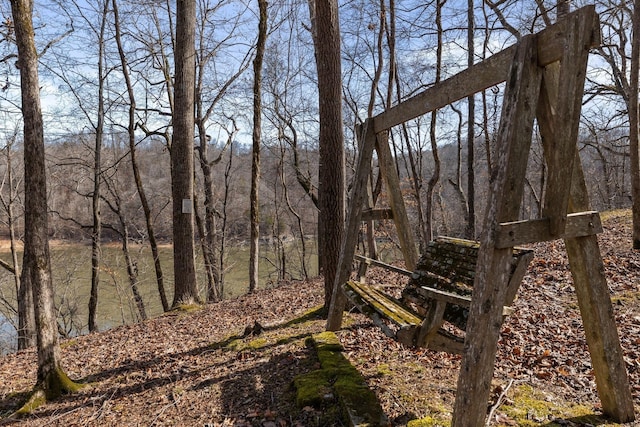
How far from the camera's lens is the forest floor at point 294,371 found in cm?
292

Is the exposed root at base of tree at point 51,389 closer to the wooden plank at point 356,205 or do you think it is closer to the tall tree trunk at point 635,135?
the wooden plank at point 356,205

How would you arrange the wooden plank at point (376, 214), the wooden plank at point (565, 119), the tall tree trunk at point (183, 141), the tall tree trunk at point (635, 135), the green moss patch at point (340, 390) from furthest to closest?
the tall tree trunk at point (183, 141) < the tall tree trunk at point (635, 135) < the wooden plank at point (376, 214) < the green moss patch at point (340, 390) < the wooden plank at point (565, 119)

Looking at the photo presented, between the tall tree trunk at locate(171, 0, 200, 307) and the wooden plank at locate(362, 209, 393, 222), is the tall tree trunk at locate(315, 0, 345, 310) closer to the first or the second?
the wooden plank at locate(362, 209, 393, 222)

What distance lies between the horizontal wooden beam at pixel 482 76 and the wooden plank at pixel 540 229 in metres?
0.88

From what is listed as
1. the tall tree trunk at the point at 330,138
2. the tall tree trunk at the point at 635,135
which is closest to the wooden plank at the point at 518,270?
the tall tree trunk at the point at 330,138

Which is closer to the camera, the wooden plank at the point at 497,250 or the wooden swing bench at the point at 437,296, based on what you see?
the wooden plank at the point at 497,250

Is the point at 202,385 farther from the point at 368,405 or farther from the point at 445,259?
the point at 445,259

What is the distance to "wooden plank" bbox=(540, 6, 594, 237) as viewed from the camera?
202 centimetres

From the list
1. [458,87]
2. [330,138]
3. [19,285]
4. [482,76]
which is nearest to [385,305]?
[458,87]

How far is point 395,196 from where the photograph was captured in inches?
160

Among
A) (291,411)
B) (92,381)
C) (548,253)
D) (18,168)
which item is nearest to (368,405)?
(291,411)

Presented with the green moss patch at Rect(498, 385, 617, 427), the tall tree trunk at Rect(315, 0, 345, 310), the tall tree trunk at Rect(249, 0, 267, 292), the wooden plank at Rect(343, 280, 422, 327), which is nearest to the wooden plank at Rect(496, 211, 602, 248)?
the wooden plank at Rect(343, 280, 422, 327)

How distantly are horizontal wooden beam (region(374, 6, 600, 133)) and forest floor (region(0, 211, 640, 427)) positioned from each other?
216cm

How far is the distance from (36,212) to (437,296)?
3.98 metres
